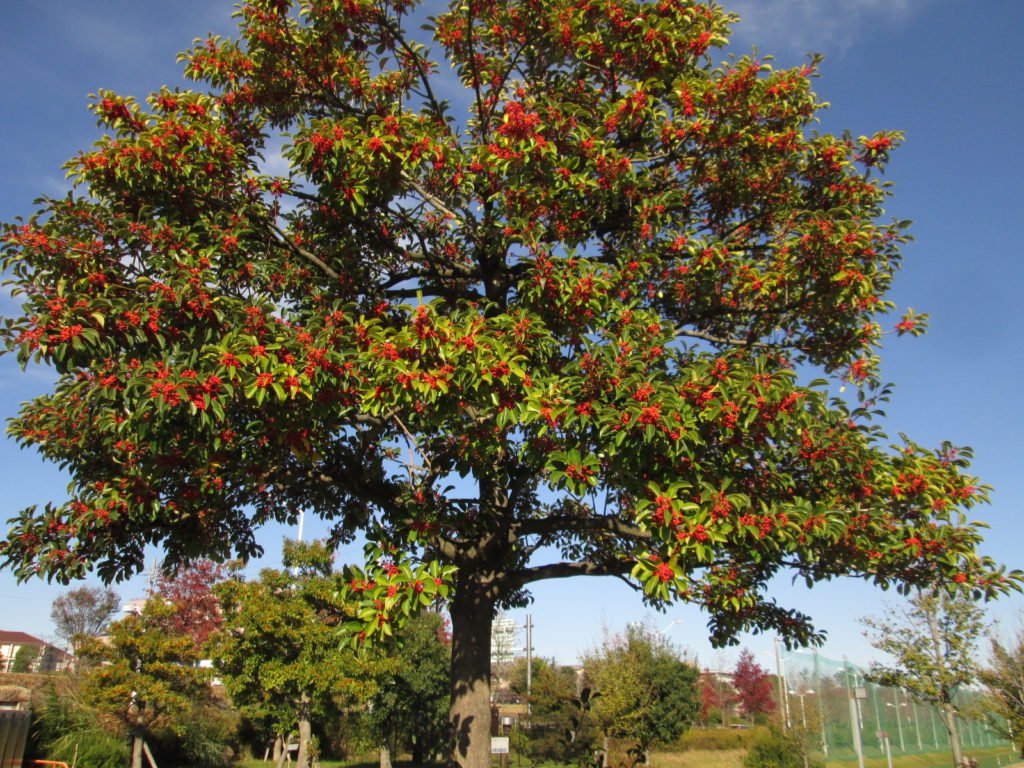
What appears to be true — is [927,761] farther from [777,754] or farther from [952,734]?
[952,734]

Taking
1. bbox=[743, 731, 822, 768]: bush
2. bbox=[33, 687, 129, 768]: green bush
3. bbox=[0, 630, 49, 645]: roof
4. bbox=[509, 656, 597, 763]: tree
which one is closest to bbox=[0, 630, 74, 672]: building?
bbox=[0, 630, 49, 645]: roof

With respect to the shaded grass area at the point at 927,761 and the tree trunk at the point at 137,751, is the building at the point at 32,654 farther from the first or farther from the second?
the shaded grass area at the point at 927,761

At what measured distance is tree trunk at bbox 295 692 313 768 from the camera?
2319cm

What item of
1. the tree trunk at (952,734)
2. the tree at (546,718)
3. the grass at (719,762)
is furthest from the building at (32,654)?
the tree trunk at (952,734)

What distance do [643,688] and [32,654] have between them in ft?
158

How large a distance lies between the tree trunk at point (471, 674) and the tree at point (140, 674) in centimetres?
1915

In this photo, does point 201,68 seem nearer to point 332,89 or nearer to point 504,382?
point 332,89

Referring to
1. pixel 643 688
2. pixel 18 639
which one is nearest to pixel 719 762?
pixel 643 688

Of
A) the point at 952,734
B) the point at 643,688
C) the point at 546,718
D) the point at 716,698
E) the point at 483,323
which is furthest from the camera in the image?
the point at 716,698

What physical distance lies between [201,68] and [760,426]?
242 inches

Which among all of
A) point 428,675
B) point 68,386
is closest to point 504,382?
point 68,386

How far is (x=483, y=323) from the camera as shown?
4.57m

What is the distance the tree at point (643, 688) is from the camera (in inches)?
677

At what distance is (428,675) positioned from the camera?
27594 mm
